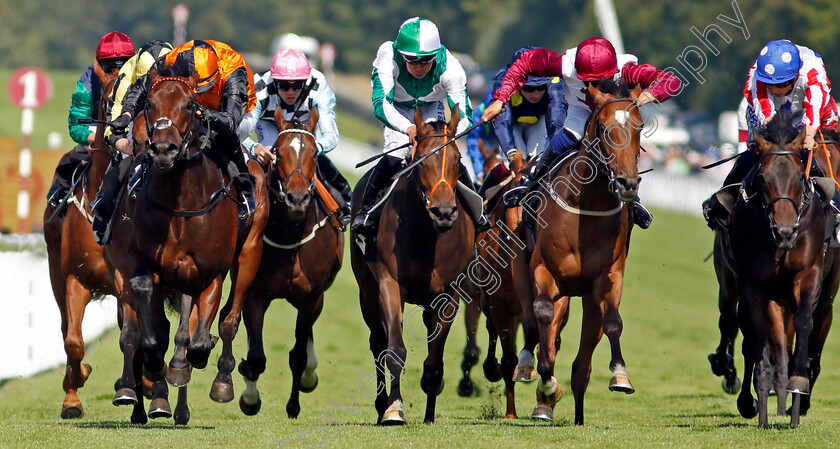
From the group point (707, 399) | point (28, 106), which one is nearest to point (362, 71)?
point (28, 106)

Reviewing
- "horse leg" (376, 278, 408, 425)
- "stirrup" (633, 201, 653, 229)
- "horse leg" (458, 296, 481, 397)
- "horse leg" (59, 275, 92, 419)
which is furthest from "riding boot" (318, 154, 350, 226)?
"stirrup" (633, 201, 653, 229)

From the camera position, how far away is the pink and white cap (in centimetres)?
1005

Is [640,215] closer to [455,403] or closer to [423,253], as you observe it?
[423,253]

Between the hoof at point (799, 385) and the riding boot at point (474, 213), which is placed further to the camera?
the riding boot at point (474, 213)

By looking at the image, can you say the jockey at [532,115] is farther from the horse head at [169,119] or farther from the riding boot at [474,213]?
the horse head at [169,119]

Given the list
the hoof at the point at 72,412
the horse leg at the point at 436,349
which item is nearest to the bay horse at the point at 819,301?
the horse leg at the point at 436,349

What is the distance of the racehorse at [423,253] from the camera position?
855 cm

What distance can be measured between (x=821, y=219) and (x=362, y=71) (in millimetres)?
69684

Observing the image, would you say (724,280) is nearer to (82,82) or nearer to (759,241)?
(759,241)

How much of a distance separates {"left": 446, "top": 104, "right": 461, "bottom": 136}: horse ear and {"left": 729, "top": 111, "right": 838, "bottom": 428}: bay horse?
201 centimetres

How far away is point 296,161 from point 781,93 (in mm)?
3460

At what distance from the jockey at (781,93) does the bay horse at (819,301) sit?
1.03ft

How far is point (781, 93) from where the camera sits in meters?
9.18

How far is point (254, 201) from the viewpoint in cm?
915
